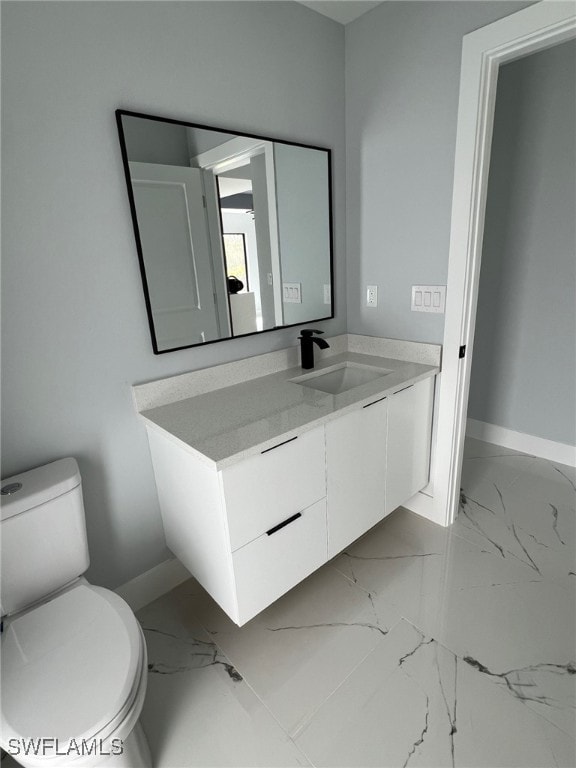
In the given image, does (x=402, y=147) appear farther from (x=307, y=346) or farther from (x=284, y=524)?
(x=284, y=524)

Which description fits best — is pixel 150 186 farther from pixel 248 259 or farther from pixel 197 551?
pixel 197 551

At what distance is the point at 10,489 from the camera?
1.25 metres

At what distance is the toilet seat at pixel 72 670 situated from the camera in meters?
0.93

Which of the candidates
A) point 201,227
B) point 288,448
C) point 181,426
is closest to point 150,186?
point 201,227

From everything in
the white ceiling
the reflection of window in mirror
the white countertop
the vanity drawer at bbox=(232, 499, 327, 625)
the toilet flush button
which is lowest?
the vanity drawer at bbox=(232, 499, 327, 625)

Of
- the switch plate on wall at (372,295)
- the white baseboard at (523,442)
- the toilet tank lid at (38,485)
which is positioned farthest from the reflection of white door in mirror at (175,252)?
the white baseboard at (523,442)

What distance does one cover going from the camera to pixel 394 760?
119 centimetres

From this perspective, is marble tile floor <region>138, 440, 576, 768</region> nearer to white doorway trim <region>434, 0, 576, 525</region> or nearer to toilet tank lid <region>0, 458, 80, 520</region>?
white doorway trim <region>434, 0, 576, 525</region>

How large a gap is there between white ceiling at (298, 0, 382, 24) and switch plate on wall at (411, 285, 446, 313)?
1.25 m

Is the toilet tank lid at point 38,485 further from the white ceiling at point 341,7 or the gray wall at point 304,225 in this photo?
the white ceiling at point 341,7

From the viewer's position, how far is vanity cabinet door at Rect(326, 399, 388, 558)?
157 cm

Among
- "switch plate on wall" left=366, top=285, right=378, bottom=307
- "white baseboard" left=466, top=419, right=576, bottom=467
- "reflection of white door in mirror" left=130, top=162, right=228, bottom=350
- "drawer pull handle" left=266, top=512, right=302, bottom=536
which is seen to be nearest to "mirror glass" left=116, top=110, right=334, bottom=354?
"reflection of white door in mirror" left=130, top=162, right=228, bottom=350

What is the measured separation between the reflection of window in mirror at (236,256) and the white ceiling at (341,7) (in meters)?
1.04

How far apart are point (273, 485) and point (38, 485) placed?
743mm
